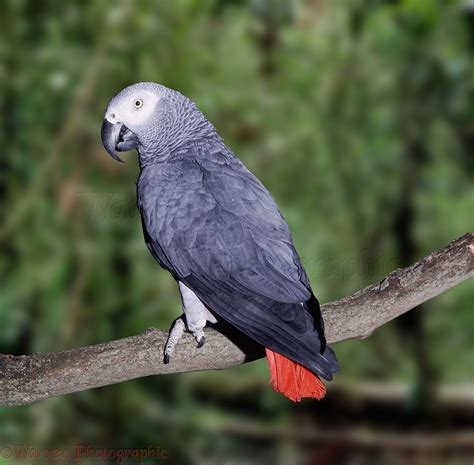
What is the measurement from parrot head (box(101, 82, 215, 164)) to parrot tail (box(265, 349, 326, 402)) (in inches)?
15.7

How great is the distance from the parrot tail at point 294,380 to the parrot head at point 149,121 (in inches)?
15.7

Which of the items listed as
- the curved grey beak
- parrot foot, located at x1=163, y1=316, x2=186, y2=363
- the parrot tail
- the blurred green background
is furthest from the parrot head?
the blurred green background

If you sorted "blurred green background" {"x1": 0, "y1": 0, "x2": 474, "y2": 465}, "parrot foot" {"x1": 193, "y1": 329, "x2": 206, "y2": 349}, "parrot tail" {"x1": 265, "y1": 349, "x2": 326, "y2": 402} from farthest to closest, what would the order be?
"blurred green background" {"x1": 0, "y1": 0, "x2": 474, "y2": 465}, "parrot foot" {"x1": 193, "y1": 329, "x2": 206, "y2": 349}, "parrot tail" {"x1": 265, "y1": 349, "x2": 326, "y2": 402}

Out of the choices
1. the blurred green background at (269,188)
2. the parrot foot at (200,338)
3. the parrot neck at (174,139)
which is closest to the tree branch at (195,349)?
the parrot foot at (200,338)

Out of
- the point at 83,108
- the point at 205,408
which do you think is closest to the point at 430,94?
the point at 83,108

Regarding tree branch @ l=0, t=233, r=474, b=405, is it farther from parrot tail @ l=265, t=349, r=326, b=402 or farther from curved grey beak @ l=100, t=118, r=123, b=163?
curved grey beak @ l=100, t=118, r=123, b=163

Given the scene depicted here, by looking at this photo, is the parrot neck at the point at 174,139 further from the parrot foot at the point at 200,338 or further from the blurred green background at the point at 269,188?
the blurred green background at the point at 269,188

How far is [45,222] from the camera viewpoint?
1.89 metres

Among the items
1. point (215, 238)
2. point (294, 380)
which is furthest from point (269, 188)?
point (294, 380)

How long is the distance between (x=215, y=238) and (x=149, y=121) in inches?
9.2

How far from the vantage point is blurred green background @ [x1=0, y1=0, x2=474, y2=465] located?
188 cm

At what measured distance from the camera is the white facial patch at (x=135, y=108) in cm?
109

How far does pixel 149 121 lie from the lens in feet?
3.59

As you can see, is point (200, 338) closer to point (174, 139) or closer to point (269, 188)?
point (174, 139)
